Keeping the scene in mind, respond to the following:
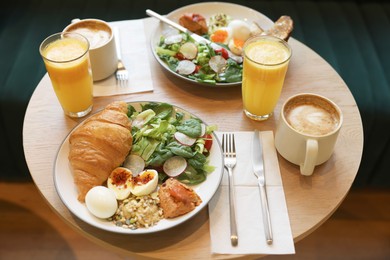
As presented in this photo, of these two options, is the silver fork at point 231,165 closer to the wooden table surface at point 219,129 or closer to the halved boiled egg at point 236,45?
the wooden table surface at point 219,129

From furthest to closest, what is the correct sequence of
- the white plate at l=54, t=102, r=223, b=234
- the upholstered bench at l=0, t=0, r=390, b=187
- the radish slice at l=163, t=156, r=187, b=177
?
the upholstered bench at l=0, t=0, r=390, b=187, the radish slice at l=163, t=156, r=187, b=177, the white plate at l=54, t=102, r=223, b=234

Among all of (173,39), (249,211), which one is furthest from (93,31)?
(249,211)

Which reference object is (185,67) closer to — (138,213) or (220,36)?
(220,36)

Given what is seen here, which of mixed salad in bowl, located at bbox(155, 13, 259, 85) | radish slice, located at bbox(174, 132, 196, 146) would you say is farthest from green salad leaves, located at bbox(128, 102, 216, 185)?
mixed salad in bowl, located at bbox(155, 13, 259, 85)

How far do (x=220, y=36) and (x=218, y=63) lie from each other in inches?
7.7

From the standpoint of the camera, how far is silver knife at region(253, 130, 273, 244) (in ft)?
3.64

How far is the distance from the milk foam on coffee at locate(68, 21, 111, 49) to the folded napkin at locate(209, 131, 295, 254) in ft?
2.05

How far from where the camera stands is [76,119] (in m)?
1.43

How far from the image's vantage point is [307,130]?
4.01 feet

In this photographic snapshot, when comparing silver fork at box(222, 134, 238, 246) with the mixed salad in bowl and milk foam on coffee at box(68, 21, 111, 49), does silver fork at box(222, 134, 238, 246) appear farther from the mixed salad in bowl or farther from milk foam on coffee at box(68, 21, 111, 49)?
milk foam on coffee at box(68, 21, 111, 49)

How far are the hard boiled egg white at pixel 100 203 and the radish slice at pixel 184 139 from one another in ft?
0.87

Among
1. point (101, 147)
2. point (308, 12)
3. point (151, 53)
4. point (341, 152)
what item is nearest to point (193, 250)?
point (101, 147)

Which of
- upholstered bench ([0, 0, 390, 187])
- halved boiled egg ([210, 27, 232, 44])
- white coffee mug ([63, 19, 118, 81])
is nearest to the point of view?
white coffee mug ([63, 19, 118, 81])

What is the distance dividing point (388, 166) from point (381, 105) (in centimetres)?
38
